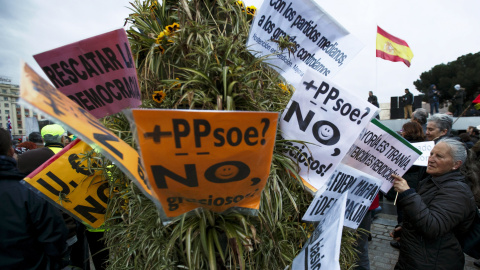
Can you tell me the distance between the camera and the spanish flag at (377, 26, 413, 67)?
844 cm

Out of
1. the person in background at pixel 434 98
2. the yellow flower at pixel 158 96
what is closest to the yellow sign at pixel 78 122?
the yellow flower at pixel 158 96

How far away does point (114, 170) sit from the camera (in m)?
1.96

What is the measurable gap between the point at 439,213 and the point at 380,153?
613 millimetres

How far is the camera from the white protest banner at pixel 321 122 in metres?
1.82

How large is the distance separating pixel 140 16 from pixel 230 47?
2.98 feet

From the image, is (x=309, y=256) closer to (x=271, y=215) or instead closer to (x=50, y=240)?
(x=271, y=215)

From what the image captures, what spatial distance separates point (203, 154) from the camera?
3.61ft

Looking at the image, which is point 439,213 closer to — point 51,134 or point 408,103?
point 51,134

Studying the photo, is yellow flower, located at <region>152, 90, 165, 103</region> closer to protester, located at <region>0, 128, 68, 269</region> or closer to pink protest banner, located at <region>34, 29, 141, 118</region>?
pink protest banner, located at <region>34, 29, 141, 118</region>

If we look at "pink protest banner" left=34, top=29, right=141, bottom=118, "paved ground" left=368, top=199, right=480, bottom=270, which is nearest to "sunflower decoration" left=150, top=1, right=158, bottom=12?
"pink protest banner" left=34, top=29, right=141, bottom=118

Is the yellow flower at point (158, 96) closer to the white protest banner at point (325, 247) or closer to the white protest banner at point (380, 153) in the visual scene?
the white protest banner at point (325, 247)

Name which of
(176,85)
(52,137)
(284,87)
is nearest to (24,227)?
(176,85)

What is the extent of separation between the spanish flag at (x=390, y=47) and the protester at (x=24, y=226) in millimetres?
9135

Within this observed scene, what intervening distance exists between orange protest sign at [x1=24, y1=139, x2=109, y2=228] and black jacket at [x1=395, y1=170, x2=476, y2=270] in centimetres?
245
